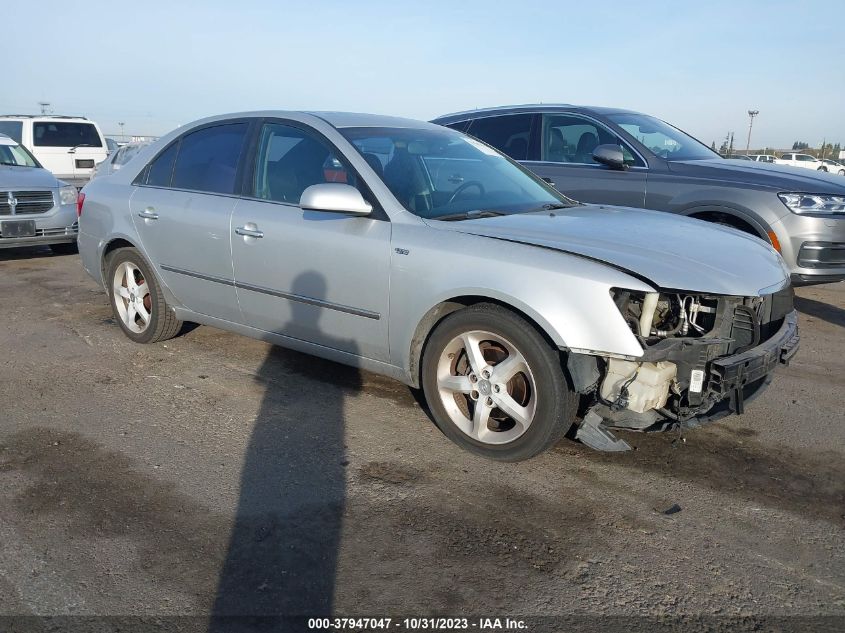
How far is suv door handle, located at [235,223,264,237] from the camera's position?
4.23 m

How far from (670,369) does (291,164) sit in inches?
99.5

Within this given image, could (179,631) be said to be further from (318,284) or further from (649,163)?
(649,163)

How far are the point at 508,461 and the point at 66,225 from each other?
8083mm

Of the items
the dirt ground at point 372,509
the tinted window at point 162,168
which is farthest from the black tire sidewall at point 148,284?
the dirt ground at point 372,509

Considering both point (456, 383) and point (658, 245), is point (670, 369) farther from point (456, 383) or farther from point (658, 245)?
point (456, 383)

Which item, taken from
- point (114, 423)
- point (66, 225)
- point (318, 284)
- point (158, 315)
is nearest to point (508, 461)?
point (318, 284)

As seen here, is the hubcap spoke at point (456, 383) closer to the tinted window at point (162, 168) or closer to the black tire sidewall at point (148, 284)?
the black tire sidewall at point (148, 284)

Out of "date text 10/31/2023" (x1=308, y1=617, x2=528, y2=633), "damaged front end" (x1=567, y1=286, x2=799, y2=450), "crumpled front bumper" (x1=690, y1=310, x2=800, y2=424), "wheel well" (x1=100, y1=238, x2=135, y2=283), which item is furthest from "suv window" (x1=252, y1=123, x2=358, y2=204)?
"date text 10/31/2023" (x1=308, y1=617, x2=528, y2=633)

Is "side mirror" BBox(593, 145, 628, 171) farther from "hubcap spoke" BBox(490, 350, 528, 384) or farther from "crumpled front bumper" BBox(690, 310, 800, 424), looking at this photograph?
"hubcap spoke" BBox(490, 350, 528, 384)

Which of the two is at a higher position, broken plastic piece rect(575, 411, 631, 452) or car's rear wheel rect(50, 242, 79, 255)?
broken plastic piece rect(575, 411, 631, 452)

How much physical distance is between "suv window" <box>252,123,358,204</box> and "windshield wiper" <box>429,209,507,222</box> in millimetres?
631

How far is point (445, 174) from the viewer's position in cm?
424

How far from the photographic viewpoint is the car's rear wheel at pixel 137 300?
5.11 meters

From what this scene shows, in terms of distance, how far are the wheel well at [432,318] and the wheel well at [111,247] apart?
2588mm
